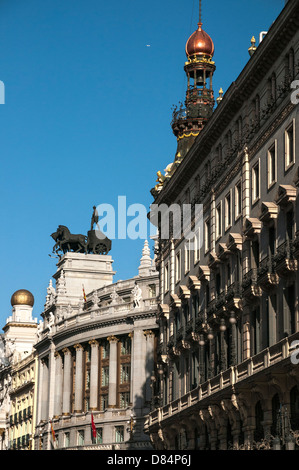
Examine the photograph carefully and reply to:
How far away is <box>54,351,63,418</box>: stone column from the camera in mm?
140250

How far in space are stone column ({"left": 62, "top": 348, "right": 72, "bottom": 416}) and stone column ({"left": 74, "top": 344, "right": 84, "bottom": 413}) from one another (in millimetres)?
3258

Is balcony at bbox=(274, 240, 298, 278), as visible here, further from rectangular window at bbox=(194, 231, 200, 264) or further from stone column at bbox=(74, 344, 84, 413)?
stone column at bbox=(74, 344, 84, 413)

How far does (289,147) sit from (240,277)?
10.1 metres

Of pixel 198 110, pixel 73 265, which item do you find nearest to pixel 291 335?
pixel 198 110

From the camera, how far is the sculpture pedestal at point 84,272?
6152 inches

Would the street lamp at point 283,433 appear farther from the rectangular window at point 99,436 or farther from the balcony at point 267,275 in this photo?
the rectangular window at point 99,436

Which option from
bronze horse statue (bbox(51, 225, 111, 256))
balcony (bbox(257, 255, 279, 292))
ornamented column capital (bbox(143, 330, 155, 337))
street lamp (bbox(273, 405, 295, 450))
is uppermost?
bronze horse statue (bbox(51, 225, 111, 256))

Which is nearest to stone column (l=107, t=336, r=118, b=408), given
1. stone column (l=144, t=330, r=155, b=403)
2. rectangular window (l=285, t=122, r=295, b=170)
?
stone column (l=144, t=330, r=155, b=403)

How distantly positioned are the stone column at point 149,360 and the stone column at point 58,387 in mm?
20732

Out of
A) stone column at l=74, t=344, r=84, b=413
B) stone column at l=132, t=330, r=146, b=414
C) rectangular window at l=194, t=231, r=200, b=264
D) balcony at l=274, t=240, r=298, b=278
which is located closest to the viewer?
balcony at l=274, t=240, r=298, b=278

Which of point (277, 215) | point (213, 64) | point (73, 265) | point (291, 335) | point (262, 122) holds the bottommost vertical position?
→ point (291, 335)

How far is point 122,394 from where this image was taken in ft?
414
